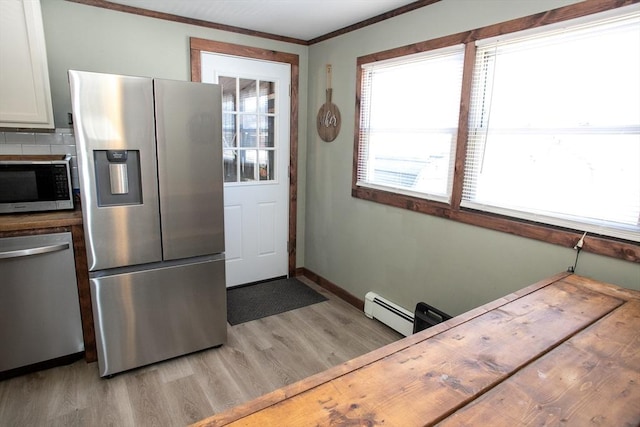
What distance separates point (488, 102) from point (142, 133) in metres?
1.99

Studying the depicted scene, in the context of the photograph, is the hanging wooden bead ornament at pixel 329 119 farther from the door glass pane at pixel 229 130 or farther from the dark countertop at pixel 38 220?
the dark countertop at pixel 38 220

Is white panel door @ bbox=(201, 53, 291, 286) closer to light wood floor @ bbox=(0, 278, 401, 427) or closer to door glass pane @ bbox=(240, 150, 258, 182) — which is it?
door glass pane @ bbox=(240, 150, 258, 182)

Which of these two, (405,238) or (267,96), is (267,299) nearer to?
(405,238)

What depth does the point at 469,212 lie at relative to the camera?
2.28 m

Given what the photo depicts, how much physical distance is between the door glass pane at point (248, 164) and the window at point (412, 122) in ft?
3.40

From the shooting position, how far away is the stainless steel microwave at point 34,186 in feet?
6.99

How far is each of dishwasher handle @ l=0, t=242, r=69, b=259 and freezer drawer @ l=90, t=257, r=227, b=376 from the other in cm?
26

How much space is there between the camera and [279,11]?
8.99 feet

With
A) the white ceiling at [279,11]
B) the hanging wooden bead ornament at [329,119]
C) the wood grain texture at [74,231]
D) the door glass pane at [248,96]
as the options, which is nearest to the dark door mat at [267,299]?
the wood grain texture at [74,231]

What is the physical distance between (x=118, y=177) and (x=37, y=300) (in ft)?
2.88

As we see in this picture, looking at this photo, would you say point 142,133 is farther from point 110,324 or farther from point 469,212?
point 469,212

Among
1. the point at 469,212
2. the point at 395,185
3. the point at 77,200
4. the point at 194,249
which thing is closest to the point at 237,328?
the point at 194,249

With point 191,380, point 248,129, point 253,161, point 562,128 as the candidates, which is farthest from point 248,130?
point 562,128

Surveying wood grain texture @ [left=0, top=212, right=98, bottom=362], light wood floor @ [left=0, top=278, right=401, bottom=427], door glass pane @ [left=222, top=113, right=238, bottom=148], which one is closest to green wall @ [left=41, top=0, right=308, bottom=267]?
door glass pane @ [left=222, top=113, right=238, bottom=148]
